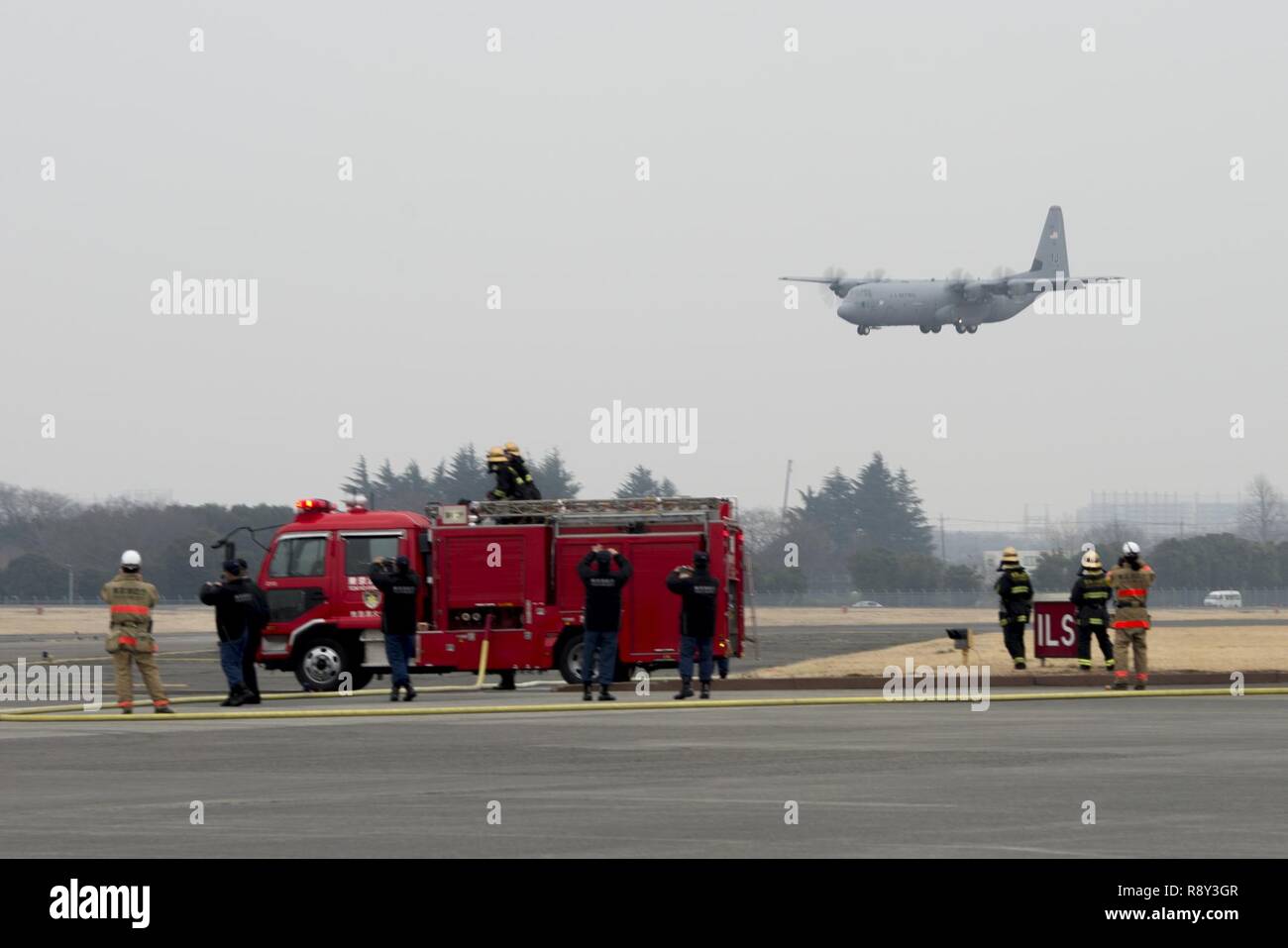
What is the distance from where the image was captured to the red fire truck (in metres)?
28.2

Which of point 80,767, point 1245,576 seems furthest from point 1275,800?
point 1245,576

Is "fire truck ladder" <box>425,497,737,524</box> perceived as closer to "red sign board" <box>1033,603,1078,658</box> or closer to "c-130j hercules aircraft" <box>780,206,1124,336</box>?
"red sign board" <box>1033,603,1078,658</box>

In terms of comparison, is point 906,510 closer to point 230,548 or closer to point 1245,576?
point 1245,576

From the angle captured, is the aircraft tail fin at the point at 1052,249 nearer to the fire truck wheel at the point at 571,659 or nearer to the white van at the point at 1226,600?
the white van at the point at 1226,600

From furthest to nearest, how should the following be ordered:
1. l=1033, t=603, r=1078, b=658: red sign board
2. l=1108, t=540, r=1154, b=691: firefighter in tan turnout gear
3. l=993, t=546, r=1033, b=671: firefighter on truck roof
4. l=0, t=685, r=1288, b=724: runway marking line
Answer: l=993, t=546, r=1033, b=671: firefighter on truck roof < l=1033, t=603, r=1078, b=658: red sign board < l=1108, t=540, r=1154, b=691: firefighter in tan turnout gear < l=0, t=685, r=1288, b=724: runway marking line

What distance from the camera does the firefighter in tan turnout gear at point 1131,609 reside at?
84.6ft

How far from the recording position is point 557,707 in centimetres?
2353

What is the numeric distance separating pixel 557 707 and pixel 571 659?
4.52 m

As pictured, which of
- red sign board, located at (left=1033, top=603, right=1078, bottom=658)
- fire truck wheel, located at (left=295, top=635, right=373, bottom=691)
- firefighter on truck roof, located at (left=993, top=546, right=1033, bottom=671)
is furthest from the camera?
firefighter on truck roof, located at (left=993, top=546, right=1033, bottom=671)

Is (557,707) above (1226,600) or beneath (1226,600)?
above

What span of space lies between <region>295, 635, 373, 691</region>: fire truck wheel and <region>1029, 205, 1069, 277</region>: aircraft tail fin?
96739 mm

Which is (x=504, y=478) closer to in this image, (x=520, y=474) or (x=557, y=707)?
(x=520, y=474)

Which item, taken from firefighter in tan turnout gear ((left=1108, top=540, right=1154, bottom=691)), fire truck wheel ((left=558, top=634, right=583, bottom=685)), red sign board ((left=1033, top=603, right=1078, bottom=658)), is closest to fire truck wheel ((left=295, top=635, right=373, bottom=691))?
fire truck wheel ((left=558, top=634, right=583, bottom=685))

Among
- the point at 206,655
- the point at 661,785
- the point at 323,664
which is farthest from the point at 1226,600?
the point at 661,785
